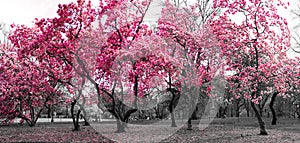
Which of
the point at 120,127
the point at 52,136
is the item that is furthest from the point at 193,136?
the point at 52,136

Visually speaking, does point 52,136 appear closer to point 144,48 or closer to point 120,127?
point 120,127

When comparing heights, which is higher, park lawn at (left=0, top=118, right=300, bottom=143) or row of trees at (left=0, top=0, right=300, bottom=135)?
row of trees at (left=0, top=0, right=300, bottom=135)

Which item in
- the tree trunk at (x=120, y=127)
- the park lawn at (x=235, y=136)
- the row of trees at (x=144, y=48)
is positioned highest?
the row of trees at (x=144, y=48)

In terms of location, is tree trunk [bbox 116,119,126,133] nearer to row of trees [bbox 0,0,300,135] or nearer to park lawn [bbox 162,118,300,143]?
row of trees [bbox 0,0,300,135]

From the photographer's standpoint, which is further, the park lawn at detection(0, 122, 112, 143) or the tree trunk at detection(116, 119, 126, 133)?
the tree trunk at detection(116, 119, 126, 133)

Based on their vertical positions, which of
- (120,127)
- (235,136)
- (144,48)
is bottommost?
(235,136)

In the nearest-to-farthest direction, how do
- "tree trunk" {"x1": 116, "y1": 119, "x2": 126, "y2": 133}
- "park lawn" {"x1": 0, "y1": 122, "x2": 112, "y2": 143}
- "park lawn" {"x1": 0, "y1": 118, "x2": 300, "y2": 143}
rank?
"park lawn" {"x1": 0, "y1": 118, "x2": 300, "y2": 143} < "park lawn" {"x1": 0, "y1": 122, "x2": 112, "y2": 143} < "tree trunk" {"x1": 116, "y1": 119, "x2": 126, "y2": 133}

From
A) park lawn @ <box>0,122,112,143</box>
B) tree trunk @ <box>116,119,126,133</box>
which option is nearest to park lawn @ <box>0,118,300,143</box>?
park lawn @ <box>0,122,112,143</box>

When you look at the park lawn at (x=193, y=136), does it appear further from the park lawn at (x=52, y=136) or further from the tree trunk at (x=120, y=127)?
the tree trunk at (x=120, y=127)

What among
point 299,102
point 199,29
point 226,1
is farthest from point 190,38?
point 299,102

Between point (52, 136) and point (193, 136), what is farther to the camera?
point (52, 136)

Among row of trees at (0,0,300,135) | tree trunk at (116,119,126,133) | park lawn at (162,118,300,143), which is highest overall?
row of trees at (0,0,300,135)

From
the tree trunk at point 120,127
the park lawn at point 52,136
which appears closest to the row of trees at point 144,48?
the tree trunk at point 120,127

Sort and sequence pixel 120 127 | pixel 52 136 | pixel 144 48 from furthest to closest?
pixel 120 127, pixel 52 136, pixel 144 48
